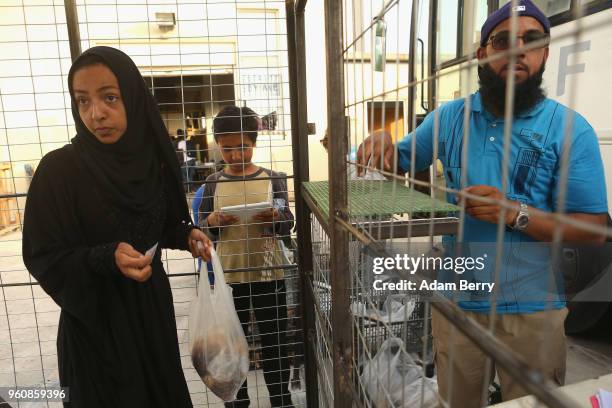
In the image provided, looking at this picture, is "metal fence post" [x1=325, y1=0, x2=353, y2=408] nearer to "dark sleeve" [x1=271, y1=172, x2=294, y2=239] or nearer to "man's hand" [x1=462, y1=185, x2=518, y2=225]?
"man's hand" [x1=462, y1=185, x2=518, y2=225]

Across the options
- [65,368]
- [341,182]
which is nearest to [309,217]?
[341,182]

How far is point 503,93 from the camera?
43.8 inches

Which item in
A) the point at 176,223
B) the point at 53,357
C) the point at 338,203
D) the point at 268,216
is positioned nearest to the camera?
the point at 338,203

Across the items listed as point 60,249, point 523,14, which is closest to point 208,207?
point 60,249

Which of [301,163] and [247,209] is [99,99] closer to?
[247,209]

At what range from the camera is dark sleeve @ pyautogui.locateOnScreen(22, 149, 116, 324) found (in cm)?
121

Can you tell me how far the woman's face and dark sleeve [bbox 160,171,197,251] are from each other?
14.2 inches

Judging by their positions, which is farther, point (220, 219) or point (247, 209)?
point (220, 219)

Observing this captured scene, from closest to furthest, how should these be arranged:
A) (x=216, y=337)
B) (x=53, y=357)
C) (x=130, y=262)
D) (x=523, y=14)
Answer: (x=523, y=14)
(x=130, y=262)
(x=216, y=337)
(x=53, y=357)

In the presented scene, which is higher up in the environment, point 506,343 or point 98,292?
point 98,292

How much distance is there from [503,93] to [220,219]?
1336 mm

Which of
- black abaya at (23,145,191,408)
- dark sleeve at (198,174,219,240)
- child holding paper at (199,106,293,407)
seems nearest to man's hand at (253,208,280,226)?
child holding paper at (199,106,293,407)

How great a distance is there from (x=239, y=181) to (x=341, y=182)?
1142mm

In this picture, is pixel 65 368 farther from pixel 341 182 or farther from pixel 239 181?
→ pixel 341 182
